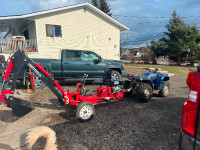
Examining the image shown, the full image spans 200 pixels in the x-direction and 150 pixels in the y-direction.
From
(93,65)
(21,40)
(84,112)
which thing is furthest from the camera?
(21,40)

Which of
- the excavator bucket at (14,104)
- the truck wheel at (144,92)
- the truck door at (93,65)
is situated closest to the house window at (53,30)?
the truck door at (93,65)

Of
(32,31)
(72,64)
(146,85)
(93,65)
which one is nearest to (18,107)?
(146,85)

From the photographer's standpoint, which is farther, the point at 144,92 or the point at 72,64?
the point at 72,64

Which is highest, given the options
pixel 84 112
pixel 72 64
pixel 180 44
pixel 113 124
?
pixel 180 44

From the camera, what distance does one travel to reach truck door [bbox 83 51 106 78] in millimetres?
8062

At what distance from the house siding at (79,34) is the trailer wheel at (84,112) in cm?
989

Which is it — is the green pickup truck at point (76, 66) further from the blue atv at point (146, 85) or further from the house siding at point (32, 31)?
the house siding at point (32, 31)

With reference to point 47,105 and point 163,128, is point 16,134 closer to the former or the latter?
point 47,105

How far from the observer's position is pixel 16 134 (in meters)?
3.43

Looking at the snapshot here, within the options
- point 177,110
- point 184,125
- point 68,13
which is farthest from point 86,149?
point 68,13

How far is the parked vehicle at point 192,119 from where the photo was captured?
142 cm

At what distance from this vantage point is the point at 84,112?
398 centimetres

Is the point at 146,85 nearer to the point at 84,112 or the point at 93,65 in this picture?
the point at 84,112

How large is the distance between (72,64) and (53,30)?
272 inches
